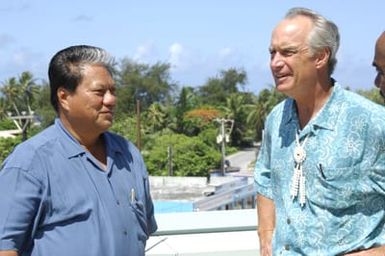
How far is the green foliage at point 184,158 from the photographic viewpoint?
42438mm

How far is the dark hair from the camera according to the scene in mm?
2207

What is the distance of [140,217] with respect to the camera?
7.71ft

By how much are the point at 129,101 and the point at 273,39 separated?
5727 cm

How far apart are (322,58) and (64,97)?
823 mm

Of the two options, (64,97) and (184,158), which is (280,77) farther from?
(184,158)

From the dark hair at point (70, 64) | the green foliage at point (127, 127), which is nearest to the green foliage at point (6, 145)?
the green foliage at point (127, 127)

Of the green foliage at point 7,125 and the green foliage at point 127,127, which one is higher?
the green foliage at point 127,127

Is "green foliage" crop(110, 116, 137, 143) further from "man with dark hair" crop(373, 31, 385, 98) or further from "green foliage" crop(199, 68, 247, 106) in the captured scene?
"man with dark hair" crop(373, 31, 385, 98)

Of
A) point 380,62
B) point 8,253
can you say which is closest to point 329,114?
point 380,62

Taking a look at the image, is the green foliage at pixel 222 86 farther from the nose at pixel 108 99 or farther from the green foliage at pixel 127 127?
the nose at pixel 108 99

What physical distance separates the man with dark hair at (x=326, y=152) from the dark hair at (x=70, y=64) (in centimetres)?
57

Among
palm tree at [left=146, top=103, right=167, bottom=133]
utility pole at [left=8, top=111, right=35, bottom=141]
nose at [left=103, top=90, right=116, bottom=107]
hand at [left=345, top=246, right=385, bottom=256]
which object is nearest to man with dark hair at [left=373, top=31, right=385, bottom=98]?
hand at [left=345, top=246, right=385, bottom=256]

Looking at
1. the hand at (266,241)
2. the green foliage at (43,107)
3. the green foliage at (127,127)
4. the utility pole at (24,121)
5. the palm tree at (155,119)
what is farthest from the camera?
the palm tree at (155,119)

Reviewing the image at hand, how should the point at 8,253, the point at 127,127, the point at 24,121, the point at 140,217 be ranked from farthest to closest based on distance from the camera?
the point at 24,121 < the point at 127,127 < the point at 140,217 < the point at 8,253
